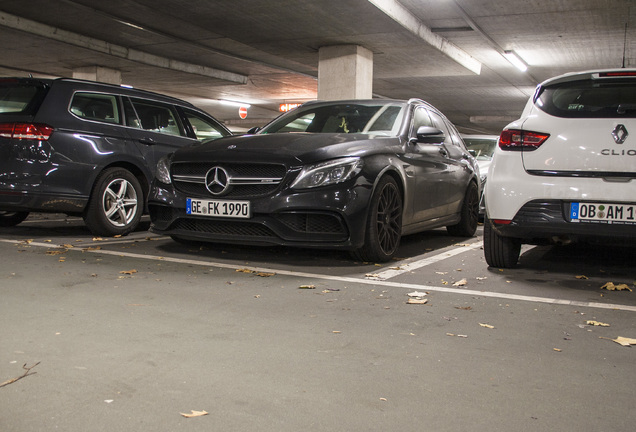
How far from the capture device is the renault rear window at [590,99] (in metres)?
4.93

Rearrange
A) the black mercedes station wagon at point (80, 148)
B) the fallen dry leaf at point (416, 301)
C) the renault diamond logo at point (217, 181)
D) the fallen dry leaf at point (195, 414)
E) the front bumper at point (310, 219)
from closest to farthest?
the fallen dry leaf at point (195, 414) < the fallen dry leaf at point (416, 301) < the front bumper at point (310, 219) < the renault diamond logo at point (217, 181) < the black mercedes station wagon at point (80, 148)

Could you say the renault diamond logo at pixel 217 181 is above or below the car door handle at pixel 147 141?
below

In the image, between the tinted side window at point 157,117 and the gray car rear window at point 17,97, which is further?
the tinted side window at point 157,117

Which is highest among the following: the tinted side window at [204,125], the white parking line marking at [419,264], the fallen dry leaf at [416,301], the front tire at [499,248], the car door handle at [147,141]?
the tinted side window at [204,125]

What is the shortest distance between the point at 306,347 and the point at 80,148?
181 inches

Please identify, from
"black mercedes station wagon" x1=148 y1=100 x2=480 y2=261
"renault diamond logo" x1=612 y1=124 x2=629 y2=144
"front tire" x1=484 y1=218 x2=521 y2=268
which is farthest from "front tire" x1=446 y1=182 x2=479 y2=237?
"renault diamond logo" x1=612 y1=124 x2=629 y2=144

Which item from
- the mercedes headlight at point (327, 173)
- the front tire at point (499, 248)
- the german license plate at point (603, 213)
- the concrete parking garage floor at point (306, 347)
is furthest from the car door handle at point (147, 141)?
the german license plate at point (603, 213)

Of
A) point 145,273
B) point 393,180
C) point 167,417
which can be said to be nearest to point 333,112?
point 393,180

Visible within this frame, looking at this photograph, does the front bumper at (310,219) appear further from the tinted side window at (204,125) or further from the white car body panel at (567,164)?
the tinted side window at (204,125)

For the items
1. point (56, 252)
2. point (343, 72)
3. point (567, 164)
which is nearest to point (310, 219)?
point (567, 164)

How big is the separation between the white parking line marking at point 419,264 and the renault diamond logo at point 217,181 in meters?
1.46

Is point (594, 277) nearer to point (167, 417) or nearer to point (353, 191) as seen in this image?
point (353, 191)

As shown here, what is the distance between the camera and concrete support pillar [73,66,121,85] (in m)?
23.5

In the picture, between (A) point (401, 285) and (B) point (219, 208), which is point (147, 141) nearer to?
(B) point (219, 208)
